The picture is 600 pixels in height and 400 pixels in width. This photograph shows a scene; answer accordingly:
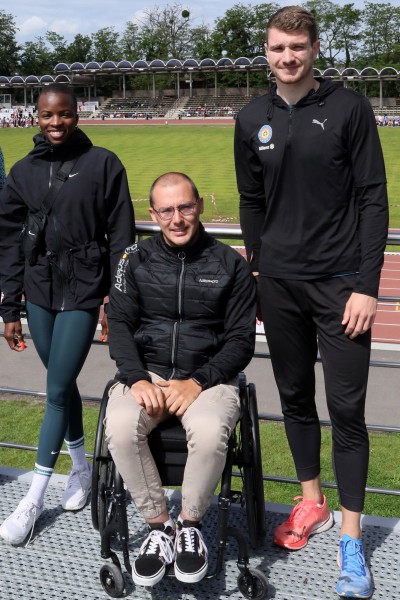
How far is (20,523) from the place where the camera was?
2961 mm

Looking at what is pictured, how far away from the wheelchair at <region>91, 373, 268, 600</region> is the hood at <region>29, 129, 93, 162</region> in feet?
3.43

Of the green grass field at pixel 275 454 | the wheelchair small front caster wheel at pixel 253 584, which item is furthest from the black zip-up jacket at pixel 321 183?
the green grass field at pixel 275 454

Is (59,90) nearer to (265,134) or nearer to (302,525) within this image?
(265,134)

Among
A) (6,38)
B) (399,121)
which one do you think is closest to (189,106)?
(399,121)

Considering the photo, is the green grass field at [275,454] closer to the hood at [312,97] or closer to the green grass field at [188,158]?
the hood at [312,97]

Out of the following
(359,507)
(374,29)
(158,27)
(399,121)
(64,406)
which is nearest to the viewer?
(359,507)

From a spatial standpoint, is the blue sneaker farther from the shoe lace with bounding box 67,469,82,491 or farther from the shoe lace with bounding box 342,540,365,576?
the shoe lace with bounding box 67,469,82,491

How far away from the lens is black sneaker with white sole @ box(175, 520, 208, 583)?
8.07 feet

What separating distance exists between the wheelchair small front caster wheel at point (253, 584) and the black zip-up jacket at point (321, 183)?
3.54 ft

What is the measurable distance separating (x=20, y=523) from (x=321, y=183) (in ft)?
→ 5.96

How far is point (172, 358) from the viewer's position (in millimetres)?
2826

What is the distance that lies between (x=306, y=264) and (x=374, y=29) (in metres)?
102

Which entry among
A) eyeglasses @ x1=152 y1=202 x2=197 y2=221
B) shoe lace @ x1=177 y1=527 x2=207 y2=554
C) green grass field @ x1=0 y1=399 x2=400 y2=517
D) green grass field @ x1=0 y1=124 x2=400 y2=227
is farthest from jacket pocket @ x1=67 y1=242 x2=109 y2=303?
green grass field @ x1=0 y1=124 x2=400 y2=227

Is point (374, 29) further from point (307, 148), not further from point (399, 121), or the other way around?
point (307, 148)
